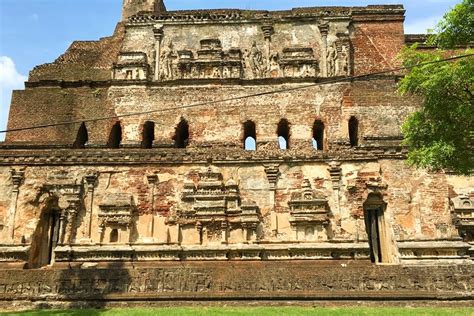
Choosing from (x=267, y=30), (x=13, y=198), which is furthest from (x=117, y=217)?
(x=267, y=30)

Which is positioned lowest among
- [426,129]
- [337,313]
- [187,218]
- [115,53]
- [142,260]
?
[337,313]

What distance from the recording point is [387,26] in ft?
77.8

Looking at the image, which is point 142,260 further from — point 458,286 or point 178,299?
point 458,286

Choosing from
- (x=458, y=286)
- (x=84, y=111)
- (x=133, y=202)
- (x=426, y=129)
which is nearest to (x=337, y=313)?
(x=458, y=286)

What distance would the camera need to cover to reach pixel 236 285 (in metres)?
13.5

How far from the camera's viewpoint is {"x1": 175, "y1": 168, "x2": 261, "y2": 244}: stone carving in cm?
1697

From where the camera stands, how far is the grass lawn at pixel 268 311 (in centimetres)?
1202

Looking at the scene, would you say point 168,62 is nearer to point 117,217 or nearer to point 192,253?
point 117,217

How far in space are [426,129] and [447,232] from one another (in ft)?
18.3

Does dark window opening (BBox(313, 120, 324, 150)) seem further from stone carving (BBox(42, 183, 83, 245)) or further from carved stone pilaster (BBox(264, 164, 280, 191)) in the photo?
stone carving (BBox(42, 183, 83, 245))

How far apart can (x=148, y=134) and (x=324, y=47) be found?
27.7 ft

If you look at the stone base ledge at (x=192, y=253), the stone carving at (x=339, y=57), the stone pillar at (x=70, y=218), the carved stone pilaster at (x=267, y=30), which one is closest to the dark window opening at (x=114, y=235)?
the stone base ledge at (x=192, y=253)

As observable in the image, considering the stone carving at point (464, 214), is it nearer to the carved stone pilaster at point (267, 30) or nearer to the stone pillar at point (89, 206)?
the carved stone pilaster at point (267, 30)

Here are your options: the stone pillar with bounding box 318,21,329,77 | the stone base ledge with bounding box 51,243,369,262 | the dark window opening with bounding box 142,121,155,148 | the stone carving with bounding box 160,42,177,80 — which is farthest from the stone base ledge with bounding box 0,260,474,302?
the stone carving with bounding box 160,42,177,80
